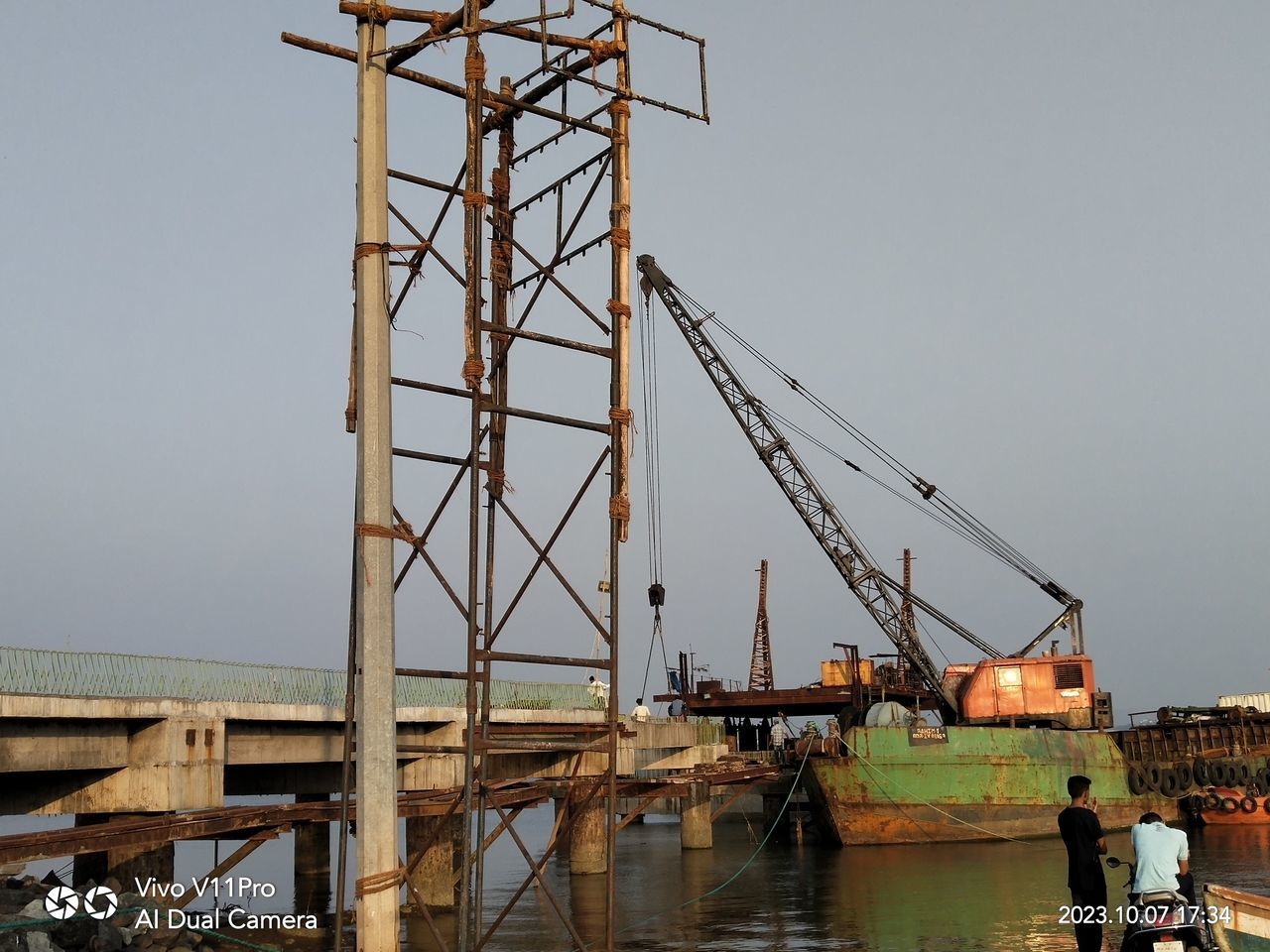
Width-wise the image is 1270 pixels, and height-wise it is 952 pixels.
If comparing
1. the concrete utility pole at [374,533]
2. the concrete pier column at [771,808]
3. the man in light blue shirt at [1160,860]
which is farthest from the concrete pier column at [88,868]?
the concrete pier column at [771,808]

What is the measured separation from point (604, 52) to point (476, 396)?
5713mm

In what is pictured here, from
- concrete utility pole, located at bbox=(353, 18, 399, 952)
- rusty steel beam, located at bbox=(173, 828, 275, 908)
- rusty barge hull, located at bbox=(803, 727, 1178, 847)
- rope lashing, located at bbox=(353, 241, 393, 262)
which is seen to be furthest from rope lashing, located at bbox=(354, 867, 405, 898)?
rusty barge hull, located at bbox=(803, 727, 1178, 847)

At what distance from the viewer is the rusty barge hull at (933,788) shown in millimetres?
39219

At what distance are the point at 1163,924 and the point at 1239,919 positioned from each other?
5.50ft

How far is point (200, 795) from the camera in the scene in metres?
22.9

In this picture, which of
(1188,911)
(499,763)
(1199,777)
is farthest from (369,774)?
(1199,777)

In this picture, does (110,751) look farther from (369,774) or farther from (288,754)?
(369,774)

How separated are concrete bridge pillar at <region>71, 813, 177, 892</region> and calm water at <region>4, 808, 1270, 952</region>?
4671 millimetres

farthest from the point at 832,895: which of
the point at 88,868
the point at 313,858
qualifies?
the point at 88,868

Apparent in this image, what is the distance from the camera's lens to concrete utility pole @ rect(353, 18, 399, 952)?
13.9m

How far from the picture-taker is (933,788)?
129 ft

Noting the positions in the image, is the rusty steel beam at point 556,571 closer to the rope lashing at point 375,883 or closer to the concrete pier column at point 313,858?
the rope lashing at point 375,883

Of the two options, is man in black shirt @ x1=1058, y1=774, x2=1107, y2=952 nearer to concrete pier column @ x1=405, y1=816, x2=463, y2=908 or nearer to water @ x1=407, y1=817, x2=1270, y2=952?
water @ x1=407, y1=817, x2=1270, y2=952

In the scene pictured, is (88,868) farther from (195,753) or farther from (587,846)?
(587,846)
